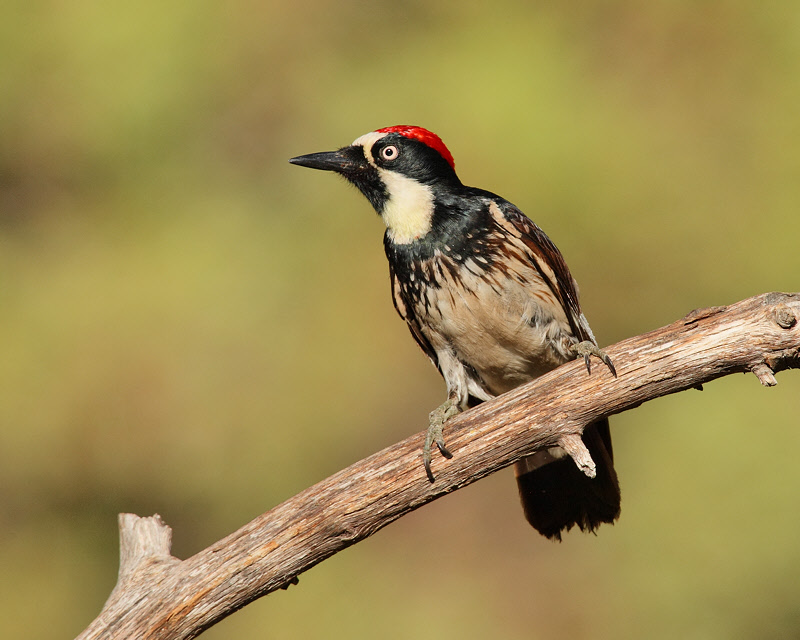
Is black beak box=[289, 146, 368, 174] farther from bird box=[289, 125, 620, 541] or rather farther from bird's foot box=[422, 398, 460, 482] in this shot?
bird's foot box=[422, 398, 460, 482]

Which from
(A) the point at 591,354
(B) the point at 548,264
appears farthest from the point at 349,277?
(A) the point at 591,354

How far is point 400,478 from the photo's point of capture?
9.77 feet

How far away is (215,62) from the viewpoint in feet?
25.6

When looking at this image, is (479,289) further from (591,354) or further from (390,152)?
(390,152)

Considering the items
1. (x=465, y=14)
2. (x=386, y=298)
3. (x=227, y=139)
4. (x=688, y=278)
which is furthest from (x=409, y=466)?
(x=465, y=14)

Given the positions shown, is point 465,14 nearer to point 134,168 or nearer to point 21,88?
point 134,168

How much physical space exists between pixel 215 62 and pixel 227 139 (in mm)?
704

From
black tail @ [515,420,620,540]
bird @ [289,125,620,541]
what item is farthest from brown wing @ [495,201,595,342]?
black tail @ [515,420,620,540]

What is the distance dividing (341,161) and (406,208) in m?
0.38

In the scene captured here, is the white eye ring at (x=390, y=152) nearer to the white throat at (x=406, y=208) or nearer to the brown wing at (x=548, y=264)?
the white throat at (x=406, y=208)

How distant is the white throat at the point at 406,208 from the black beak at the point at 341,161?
3.9 inches

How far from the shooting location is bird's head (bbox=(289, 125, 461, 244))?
12.2 ft

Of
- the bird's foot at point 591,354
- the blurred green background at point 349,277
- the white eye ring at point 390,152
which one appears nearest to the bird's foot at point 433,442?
the bird's foot at point 591,354

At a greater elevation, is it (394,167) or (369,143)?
(369,143)
